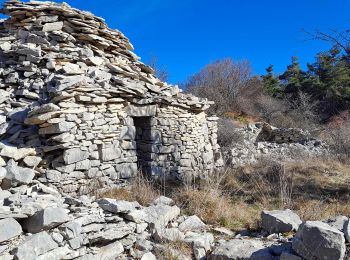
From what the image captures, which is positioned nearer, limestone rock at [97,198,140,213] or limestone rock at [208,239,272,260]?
limestone rock at [208,239,272,260]

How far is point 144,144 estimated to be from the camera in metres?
7.38

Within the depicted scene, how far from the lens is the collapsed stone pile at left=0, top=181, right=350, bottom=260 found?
3.17m

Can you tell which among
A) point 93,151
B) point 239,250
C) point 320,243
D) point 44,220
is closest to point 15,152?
point 93,151

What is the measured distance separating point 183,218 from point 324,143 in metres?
10.3

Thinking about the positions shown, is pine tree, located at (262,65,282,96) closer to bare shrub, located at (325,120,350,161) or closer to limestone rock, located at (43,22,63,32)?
bare shrub, located at (325,120,350,161)

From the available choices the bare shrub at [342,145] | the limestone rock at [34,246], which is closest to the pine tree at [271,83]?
the bare shrub at [342,145]

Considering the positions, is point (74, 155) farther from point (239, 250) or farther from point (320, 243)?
point (320, 243)

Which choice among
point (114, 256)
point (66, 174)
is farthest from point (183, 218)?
point (66, 174)

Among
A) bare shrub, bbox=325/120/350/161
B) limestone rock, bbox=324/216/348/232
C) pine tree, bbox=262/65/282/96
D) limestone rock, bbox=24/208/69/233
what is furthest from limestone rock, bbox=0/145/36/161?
pine tree, bbox=262/65/282/96

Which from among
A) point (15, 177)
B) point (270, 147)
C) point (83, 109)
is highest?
point (83, 109)

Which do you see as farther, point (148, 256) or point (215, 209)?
point (215, 209)

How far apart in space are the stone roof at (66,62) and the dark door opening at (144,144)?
1.93ft

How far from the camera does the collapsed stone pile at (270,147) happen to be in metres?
10.4

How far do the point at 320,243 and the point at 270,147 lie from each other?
9732 mm
